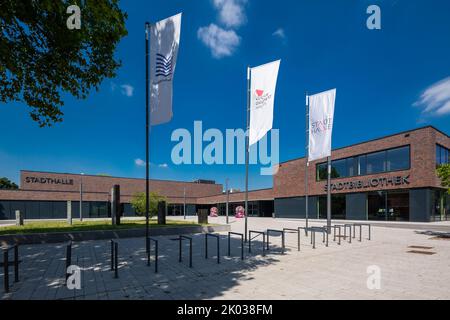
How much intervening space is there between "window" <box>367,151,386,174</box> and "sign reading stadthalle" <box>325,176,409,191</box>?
101 cm

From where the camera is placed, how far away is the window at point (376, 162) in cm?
2497

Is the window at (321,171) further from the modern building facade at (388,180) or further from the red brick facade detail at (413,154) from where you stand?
the red brick facade detail at (413,154)

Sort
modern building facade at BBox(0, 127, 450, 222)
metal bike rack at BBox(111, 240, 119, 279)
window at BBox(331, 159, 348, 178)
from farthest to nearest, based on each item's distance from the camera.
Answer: window at BBox(331, 159, 348, 178) → modern building facade at BBox(0, 127, 450, 222) → metal bike rack at BBox(111, 240, 119, 279)

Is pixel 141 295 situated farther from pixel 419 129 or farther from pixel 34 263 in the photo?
pixel 419 129

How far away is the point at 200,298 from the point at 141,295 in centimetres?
119

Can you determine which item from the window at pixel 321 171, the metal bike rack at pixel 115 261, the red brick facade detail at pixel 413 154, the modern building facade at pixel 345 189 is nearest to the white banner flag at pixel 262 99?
the metal bike rack at pixel 115 261

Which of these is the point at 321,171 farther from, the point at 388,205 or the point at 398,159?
the point at 398,159

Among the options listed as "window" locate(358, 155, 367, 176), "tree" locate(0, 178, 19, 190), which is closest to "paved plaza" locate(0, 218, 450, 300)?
"window" locate(358, 155, 367, 176)

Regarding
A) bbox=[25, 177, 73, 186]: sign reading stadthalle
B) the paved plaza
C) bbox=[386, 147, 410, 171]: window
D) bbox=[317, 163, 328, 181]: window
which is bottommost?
the paved plaza

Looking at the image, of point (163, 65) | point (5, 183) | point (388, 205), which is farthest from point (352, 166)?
point (5, 183)

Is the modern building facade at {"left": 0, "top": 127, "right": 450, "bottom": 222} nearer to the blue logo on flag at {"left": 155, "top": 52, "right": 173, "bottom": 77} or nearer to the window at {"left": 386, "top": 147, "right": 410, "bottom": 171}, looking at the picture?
the window at {"left": 386, "top": 147, "right": 410, "bottom": 171}

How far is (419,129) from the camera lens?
868 inches

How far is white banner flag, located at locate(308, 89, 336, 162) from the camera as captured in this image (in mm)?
13398

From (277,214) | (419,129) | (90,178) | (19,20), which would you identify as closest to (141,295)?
(19,20)
